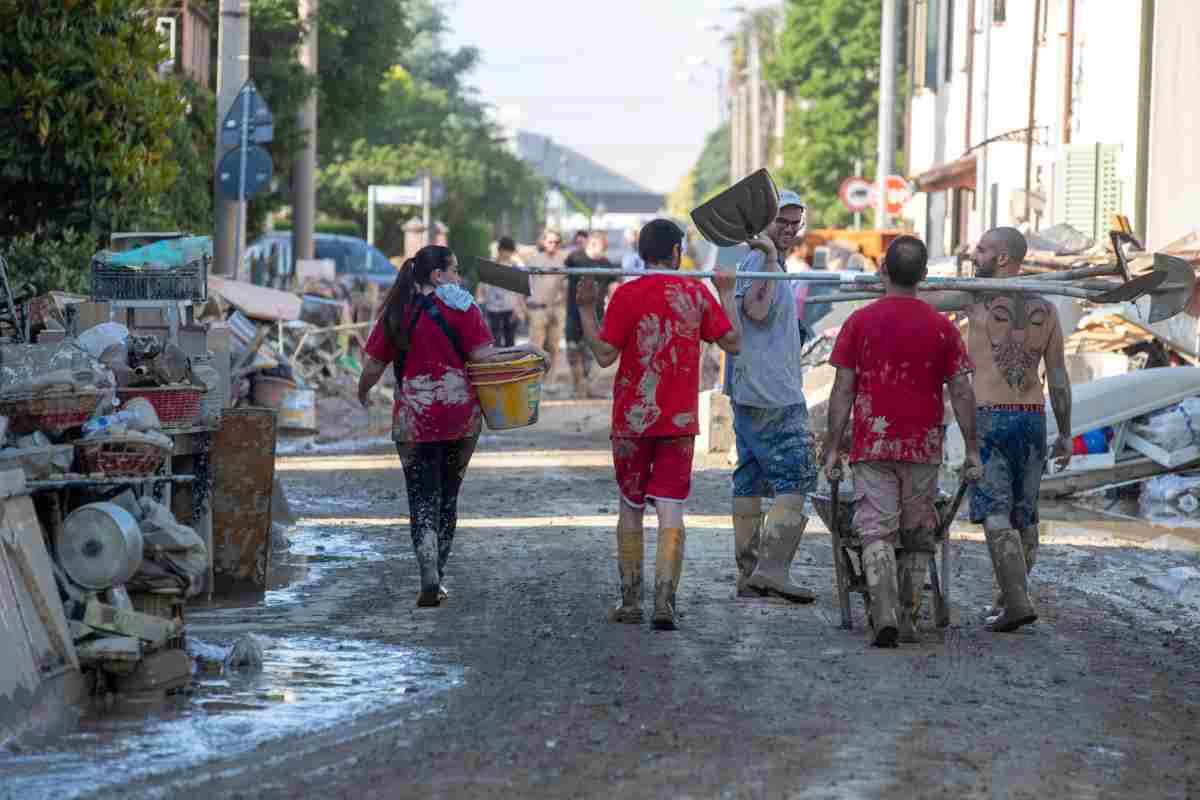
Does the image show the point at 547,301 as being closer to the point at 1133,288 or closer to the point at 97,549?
the point at 1133,288

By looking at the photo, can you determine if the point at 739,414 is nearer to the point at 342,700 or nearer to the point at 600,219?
the point at 342,700

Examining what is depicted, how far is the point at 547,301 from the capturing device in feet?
79.4

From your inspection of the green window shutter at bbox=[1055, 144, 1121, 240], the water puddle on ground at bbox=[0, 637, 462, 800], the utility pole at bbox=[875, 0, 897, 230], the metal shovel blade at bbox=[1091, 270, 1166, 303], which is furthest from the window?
the water puddle on ground at bbox=[0, 637, 462, 800]

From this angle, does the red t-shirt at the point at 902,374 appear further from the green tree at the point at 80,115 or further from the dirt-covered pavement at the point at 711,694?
the green tree at the point at 80,115

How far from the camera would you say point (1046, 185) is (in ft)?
77.9

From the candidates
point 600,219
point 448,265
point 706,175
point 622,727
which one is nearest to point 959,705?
point 622,727

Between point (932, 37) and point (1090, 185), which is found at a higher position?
point (932, 37)

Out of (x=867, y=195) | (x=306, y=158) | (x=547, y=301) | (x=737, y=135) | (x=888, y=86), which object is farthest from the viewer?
(x=737, y=135)

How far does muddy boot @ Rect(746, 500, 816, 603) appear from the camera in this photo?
30.9 ft

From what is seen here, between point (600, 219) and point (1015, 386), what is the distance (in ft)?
435

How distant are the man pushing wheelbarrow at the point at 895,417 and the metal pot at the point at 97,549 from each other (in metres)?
2.86

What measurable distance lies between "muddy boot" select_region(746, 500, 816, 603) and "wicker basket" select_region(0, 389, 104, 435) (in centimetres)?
316

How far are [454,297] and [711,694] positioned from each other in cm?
279

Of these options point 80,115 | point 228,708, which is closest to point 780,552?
point 228,708
